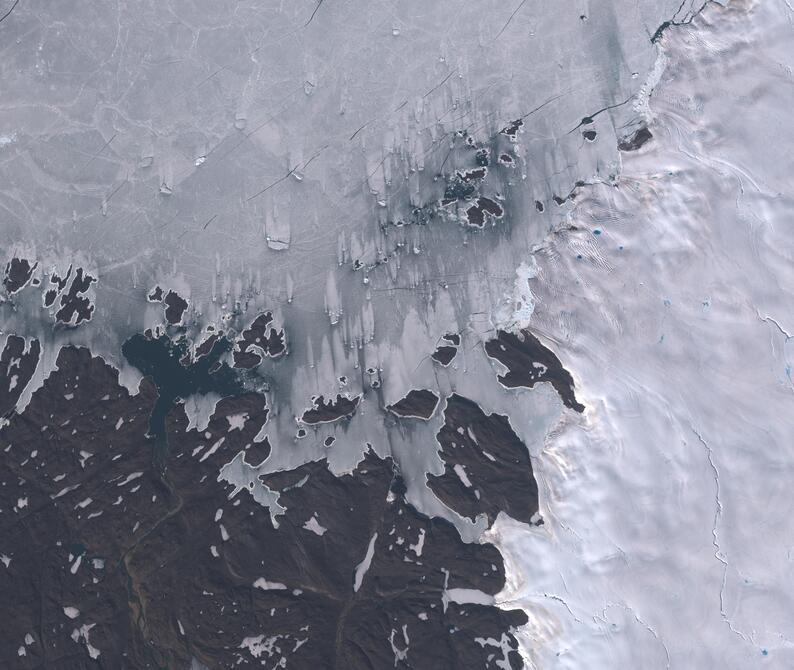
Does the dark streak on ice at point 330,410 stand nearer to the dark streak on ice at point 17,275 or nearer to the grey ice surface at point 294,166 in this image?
the grey ice surface at point 294,166

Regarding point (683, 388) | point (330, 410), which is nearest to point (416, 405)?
point (330, 410)

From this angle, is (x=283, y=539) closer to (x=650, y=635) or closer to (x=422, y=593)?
(x=422, y=593)

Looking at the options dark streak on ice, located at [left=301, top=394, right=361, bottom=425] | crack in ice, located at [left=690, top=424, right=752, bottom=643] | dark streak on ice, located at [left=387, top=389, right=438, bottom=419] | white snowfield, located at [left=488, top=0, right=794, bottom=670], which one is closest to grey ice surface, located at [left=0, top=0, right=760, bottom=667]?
dark streak on ice, located at [left=301, top=394, right=361, bottom=425]

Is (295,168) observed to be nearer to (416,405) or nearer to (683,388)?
(416,405)

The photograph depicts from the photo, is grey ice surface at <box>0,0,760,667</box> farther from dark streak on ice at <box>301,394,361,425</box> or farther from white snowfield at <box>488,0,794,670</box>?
white snowfield at <box>488,0,794,670</box>

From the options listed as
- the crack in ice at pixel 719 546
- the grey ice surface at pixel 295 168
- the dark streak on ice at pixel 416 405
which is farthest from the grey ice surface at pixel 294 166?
the crack in ice at pixel 719 546

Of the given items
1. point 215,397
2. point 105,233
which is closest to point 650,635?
point 215,397

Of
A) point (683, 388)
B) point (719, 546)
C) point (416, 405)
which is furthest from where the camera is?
point (416, 405)

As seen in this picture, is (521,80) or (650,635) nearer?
(650,635)
